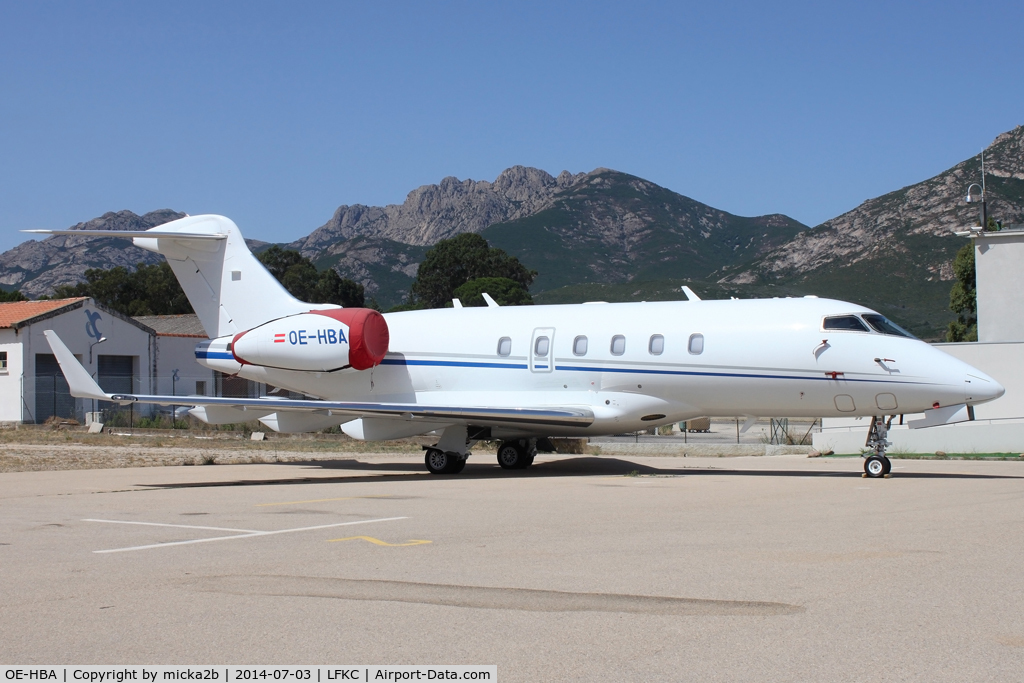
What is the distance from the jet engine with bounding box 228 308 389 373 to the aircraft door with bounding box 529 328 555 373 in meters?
3.34

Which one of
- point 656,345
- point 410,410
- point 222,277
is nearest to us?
point 410,410

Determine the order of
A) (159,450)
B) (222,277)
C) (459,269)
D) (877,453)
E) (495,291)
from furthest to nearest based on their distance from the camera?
(459,269), (495,291), (159,450), (222,277), (877,453)

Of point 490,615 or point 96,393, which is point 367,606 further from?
point 96,393

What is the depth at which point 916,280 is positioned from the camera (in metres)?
112

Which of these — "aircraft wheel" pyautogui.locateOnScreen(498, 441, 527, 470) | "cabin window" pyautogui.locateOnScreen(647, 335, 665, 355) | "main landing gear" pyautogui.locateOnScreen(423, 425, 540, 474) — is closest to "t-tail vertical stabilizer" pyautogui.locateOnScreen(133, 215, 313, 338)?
"main landing gear" pyautogui.locateOnScreen(423, 425, 540, 474)

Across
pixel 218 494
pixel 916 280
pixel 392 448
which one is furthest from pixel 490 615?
pixel 916 280

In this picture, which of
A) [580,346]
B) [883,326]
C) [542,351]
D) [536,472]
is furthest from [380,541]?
[883,326]

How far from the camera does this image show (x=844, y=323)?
17.2 metres

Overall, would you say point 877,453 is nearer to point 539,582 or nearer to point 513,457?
point 513,457

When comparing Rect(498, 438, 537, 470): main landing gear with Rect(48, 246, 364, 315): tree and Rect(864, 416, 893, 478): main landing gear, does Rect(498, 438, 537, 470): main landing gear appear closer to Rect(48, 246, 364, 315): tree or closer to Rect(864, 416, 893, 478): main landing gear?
Rect(864, 416, 893, 478): main landing gear

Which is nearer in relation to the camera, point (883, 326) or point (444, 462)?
point (883, 326)

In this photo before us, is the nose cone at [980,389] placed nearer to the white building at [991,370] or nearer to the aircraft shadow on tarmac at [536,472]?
the aircraft shadow on tarmac at [536,472]

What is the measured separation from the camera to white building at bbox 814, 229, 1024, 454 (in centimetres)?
2481

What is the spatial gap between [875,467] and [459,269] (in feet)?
311
